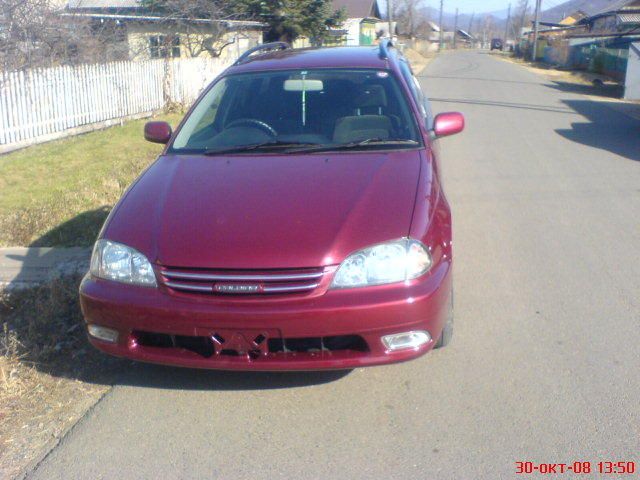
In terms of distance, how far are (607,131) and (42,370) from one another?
12924 mm

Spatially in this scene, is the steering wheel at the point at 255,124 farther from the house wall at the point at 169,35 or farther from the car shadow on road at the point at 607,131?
the house wall at the point at 169,35

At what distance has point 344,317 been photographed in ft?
11.4

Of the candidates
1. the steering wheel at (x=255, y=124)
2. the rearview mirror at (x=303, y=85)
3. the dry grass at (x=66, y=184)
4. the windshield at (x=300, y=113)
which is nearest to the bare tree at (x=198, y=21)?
the dry grass at (x=66, y=184)

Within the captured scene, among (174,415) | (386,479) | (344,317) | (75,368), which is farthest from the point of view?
→ (75,368)

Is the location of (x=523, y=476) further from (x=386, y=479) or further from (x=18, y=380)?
(x=18, y=380)

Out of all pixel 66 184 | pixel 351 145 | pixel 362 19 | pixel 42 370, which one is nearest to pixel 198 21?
pixel 66 184

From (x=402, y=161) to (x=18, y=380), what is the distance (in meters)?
2.48

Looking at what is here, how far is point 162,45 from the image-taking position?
23141 mm

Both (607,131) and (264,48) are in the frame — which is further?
(607,131)

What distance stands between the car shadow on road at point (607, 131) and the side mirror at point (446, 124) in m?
7.03

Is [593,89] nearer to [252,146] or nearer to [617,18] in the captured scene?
[617,18]

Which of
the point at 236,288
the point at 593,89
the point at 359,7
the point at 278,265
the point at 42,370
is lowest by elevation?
the point at 593,89

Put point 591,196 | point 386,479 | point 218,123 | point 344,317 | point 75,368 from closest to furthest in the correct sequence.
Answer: point 386,479
point 344,317
point 75,368
point 218,123
point 591,196

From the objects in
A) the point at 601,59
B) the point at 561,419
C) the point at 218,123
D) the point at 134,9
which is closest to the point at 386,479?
the point at 561,419
